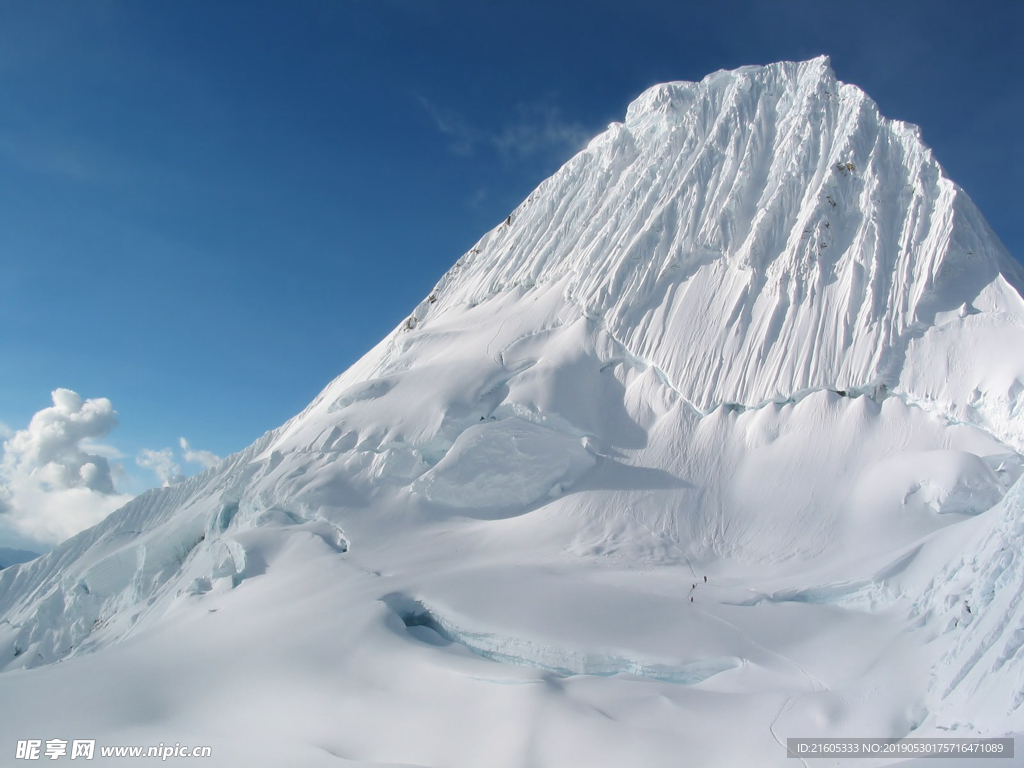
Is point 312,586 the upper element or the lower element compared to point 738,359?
lower

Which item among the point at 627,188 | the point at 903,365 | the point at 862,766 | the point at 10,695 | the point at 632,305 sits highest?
the point at 627,188

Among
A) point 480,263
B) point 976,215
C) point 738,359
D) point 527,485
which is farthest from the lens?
point 480,263

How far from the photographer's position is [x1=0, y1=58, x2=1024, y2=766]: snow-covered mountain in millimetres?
9875

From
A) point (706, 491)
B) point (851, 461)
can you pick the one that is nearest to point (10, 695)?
point (706, 491)

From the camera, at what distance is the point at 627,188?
Answer: 24.2m

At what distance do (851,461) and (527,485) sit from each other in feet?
24.6

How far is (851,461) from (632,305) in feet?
25.7

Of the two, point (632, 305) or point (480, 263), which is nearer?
point (632, 305)

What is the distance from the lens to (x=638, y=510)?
15734 millimetres

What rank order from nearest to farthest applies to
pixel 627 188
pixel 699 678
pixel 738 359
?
1. pixel 699 678
2. pixel 738 359
3. pixel 627 188

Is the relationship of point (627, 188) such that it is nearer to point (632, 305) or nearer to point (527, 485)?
point (632, 305)

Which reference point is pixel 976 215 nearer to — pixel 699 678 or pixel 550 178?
pixel 550 178

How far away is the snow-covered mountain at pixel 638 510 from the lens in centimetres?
988

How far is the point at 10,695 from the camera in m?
11.1
